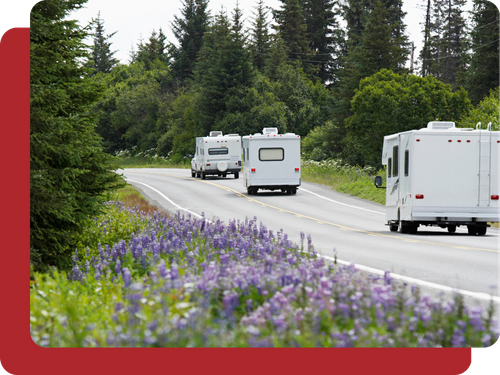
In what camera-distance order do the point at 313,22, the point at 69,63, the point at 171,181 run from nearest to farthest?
1. the point at 69,63
2. the point at 171,181
3. the point at 313,22

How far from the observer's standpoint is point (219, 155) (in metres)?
43.4

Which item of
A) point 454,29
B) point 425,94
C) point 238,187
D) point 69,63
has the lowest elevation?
point 238,187

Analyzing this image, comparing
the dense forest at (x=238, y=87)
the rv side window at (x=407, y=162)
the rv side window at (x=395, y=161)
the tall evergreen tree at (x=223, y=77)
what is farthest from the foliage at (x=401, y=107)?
the tall evergreen tree at (x=223, y=77)

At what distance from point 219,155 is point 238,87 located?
21.1 metres

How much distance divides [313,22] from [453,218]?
2506 inches

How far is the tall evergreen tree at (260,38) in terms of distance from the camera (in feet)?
251

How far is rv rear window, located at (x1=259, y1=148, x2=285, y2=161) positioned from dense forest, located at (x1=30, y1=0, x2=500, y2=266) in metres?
6.05

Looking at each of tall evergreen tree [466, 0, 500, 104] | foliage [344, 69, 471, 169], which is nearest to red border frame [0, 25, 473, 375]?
tall evergreen tree [466, 0, 500, 104]

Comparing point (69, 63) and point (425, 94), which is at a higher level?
point (425, 94)

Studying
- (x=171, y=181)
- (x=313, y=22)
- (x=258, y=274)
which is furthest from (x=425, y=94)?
(x=313, y=22)

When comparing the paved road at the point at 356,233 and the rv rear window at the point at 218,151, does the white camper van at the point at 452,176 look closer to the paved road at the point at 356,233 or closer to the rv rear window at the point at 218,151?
the paved road at the point at 356,233

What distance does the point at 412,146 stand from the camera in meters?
15.2

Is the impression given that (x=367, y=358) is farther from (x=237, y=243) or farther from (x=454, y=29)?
(x=454, y=29)

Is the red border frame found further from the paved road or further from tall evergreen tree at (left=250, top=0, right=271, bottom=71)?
tall evergreen tree at (left=250, top=0, right=271, bottom=71)
